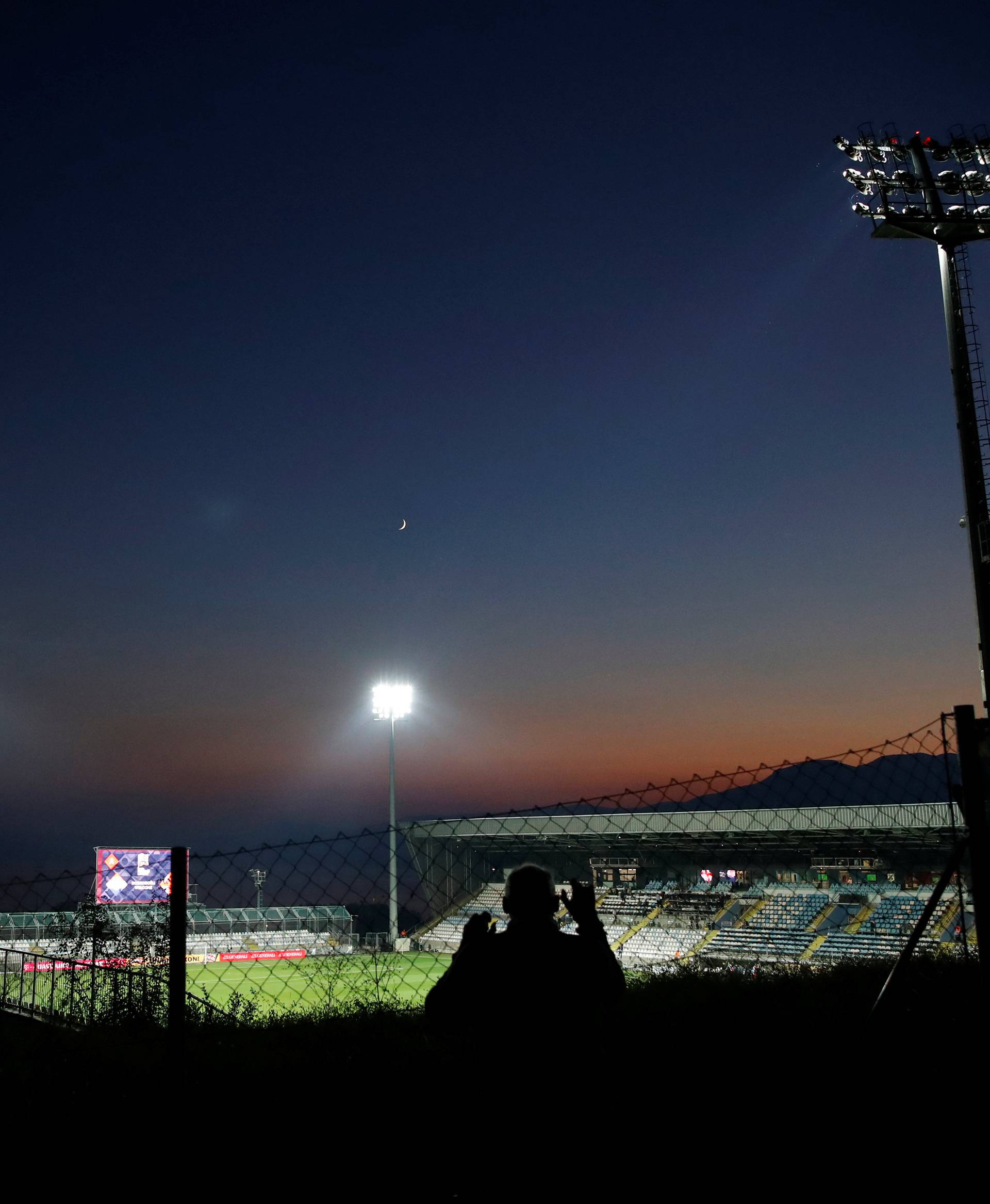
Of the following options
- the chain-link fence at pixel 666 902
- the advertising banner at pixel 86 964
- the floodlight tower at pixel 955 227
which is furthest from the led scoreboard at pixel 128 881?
the floodlight tower at pixel 955 227

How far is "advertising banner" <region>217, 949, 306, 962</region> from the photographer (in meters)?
40.0

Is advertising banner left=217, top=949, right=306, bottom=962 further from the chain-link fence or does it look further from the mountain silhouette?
the mountain silhouette

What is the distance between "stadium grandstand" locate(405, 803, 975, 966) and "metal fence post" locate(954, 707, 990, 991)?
2225 cm

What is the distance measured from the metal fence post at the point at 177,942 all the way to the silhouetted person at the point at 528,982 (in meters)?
1.79

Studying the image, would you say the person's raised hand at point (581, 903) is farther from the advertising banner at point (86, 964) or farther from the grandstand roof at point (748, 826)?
the grandstand roof at point (748, 826)

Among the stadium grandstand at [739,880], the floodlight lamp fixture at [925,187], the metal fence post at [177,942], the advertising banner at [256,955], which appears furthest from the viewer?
the advertising banner at [256,955]

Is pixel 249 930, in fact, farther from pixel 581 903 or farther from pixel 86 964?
pixel 581 903

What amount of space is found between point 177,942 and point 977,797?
13.4 feet

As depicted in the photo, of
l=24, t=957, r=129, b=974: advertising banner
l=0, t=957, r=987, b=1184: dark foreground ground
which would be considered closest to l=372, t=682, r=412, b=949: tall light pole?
l=24, t=957, r=129, b=974: advertising banner

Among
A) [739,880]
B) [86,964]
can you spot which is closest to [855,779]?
[86,964]

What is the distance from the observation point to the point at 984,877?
4359 millimetres

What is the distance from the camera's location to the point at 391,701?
4053 centimetres

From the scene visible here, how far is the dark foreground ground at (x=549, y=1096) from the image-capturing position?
2822 millimetres

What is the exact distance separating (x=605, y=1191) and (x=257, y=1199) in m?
1.34
